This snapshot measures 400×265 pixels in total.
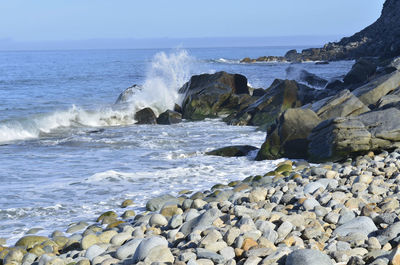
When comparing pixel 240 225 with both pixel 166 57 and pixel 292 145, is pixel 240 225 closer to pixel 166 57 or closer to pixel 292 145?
pixel 292 145

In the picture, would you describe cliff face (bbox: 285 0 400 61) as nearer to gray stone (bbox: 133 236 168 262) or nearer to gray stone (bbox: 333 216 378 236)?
gray stone (bbox: 333 216 378 236)

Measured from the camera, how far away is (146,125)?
58.7 feet

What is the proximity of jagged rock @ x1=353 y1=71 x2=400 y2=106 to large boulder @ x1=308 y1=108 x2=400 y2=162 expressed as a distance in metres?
2.77

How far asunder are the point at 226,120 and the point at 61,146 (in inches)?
234

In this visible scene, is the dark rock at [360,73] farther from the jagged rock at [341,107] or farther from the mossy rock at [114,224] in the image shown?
the mossy rock at [114,224]

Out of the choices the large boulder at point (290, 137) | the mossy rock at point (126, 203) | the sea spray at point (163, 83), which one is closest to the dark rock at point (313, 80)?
the sea spray at point (163, 83)

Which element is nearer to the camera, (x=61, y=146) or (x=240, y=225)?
(x=240, y=225)

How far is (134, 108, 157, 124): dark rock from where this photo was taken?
18.5m

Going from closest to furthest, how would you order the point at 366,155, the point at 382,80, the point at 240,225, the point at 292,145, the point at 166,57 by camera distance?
the point at 240,225 < the point at 366,155 < the point at 292,145 < the point at 382,80 < the point at 166,57

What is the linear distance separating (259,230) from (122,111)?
15747 mm

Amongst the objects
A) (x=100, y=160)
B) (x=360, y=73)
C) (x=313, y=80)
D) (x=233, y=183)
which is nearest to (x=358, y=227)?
(x=233, y=183)

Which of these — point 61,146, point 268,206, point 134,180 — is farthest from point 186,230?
point 61,146

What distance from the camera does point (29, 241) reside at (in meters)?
6.19

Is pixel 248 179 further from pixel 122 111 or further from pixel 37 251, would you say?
pixel 122 111
